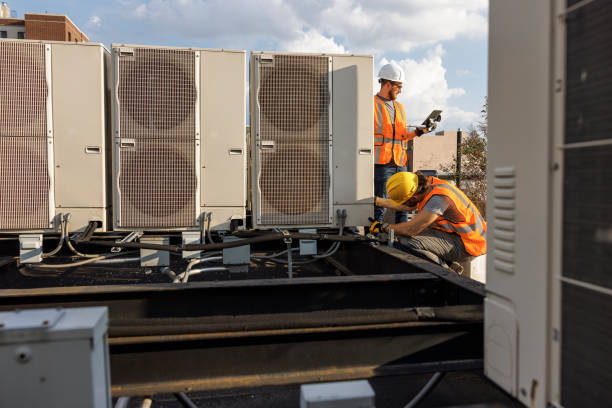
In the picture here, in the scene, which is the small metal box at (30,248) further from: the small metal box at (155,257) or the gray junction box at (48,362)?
the gray junction box at (48,362)

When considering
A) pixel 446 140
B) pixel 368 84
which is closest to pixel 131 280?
pixel 368 84

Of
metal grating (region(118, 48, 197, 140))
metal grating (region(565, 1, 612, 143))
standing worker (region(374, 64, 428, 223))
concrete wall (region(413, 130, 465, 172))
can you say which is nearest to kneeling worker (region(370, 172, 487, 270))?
standing worker (region(374, 64, 428, 223))

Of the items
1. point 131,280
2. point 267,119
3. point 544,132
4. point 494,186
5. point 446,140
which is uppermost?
point 446,140

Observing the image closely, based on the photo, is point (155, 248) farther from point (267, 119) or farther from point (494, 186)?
point (494, 186)

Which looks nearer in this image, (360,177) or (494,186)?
(494,186)

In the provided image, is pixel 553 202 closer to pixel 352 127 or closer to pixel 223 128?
pixel 352 127

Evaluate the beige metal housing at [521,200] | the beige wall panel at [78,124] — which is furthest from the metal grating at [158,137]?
the beige metal housing at [521,200]

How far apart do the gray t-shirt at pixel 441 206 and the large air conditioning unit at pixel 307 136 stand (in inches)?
27.9

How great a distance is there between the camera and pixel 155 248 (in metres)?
3.48

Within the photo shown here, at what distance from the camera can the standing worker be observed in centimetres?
536

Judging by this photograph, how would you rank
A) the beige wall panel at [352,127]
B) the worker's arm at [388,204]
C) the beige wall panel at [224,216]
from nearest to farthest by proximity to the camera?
the beige wall panel at [224,216] → the beige wall panel at [352,127] → the worker's arm at [388,204]

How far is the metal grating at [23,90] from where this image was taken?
3656 millimetres

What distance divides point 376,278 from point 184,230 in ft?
6.69

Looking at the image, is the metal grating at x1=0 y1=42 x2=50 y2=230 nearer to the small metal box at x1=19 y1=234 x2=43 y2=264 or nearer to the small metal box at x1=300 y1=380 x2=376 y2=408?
the small metal box at x1=19 y1=234 x2=43 y2=264
